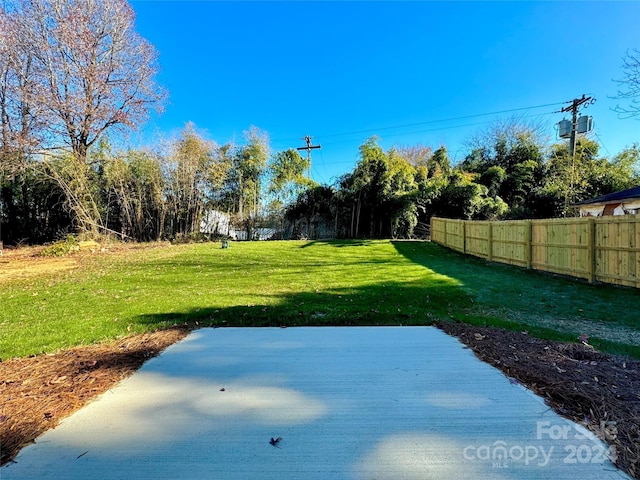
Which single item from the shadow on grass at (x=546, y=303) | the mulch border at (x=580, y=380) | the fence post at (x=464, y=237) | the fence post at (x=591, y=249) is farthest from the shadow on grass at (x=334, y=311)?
the fence post at (x=464, y=237)

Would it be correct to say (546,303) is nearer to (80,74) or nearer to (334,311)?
(334,311)

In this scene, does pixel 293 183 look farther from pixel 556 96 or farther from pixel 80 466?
pixel 80 466

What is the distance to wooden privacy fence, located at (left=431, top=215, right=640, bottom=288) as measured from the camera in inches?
247

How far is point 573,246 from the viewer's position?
746 cm

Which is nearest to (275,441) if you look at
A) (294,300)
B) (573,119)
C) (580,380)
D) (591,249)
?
(580,380)

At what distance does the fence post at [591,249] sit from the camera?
22.6 ft

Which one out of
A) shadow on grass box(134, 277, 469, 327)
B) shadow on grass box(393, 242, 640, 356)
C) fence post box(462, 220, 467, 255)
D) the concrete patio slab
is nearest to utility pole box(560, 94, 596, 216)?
fence post box(462, 220, 467, 255)

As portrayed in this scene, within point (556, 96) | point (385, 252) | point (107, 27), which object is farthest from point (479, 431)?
point (556, 96)

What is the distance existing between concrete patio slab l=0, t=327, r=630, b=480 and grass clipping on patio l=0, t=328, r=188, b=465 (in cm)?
10

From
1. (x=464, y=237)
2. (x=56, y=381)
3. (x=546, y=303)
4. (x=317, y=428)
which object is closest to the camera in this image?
(x=317, y=428)

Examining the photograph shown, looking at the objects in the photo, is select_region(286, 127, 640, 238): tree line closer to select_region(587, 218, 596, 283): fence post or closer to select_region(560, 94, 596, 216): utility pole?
select_region(560, 94, 596, 216): utility pole

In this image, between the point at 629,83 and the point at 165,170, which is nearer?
the point at 629,83

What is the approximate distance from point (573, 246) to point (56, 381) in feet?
30.0

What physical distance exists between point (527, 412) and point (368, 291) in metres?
3.95
